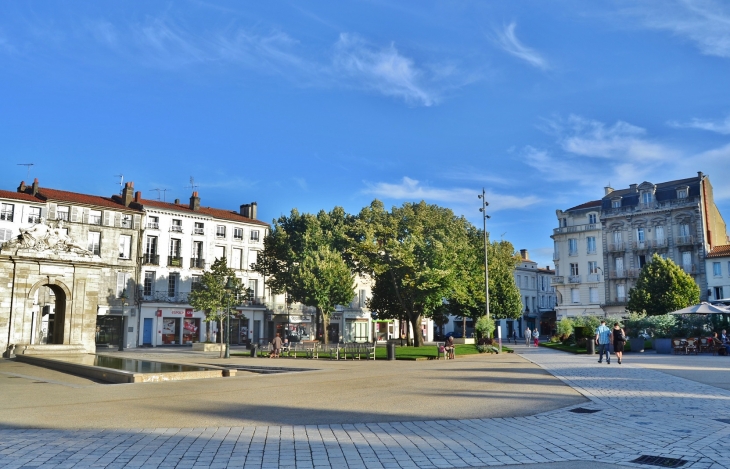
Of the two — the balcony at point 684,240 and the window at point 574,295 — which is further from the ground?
the balcony at point 684,240

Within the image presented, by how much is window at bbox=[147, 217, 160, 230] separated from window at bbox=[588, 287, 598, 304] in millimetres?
46691

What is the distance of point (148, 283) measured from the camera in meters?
54.4

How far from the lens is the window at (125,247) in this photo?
53281mm

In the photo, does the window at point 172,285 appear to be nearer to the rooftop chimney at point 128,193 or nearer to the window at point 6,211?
the rooftop chimney at point 128,193

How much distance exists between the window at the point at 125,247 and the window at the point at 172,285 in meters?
4.32

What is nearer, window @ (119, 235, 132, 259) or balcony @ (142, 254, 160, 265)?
window @ (119, 235, 132, 259)

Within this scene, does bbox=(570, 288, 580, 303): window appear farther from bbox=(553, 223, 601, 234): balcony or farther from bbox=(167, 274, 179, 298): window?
bbox=(167, 274, 179, 298): window

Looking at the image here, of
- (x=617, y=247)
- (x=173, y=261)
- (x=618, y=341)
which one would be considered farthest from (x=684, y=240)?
(x=173, y=261)

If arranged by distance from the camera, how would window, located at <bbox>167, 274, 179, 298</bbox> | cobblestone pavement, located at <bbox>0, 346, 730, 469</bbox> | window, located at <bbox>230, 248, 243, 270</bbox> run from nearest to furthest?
cobblestone pavement, located at <bbox>0, 346, 730, 469</bbox> < window, located at <bbox>167, 274, 179, 298</bbox> < window, located at <bbox>230, 248, 243, 270</bbox>

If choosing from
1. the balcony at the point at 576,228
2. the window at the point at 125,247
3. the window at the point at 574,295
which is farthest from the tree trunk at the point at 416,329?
the balcony at the point at 576,228

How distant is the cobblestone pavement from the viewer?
6852 millimetres

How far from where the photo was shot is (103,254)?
52156mm

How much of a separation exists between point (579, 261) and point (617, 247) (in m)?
5.40

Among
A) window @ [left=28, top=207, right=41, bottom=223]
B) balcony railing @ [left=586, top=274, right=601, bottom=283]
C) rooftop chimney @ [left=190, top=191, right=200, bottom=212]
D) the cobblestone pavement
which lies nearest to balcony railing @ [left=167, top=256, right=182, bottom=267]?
rooftop chimney @ [left=190, top=191, right=200, bottom=212]
